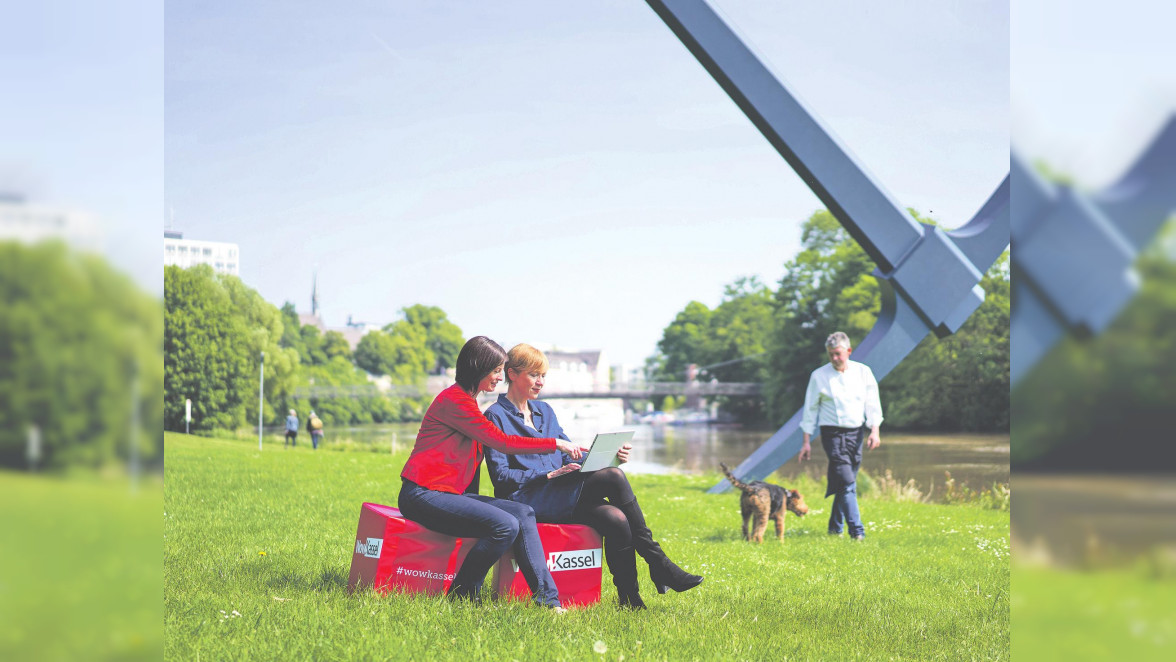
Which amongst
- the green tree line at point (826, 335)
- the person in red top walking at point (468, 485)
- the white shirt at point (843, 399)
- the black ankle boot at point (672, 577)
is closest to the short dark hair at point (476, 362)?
the person in red top walking at point (468, 485)

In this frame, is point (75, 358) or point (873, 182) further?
point (873, 182)

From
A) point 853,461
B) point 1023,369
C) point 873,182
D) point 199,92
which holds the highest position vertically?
point 199,92

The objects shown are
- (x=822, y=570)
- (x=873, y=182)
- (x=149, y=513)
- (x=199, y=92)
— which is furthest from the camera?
(x=199, y=92)

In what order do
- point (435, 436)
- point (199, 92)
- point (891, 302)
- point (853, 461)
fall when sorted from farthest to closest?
point (199, 92)
point (891, 302)
point (853, 461)
point (435, 436)

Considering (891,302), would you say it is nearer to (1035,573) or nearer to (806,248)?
(1035,573)

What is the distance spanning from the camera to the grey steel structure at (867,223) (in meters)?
8.22

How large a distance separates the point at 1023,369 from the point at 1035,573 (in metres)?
0.23

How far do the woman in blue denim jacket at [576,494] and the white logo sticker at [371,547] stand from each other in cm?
58

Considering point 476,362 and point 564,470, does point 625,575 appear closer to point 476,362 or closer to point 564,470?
point 564,470

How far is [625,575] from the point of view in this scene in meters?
4.09

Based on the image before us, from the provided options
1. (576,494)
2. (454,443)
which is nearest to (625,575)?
(576,494)

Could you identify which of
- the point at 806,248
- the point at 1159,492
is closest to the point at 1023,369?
the point at 1159,492

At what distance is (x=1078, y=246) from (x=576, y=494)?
332cm

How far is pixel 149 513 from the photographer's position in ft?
3.47
